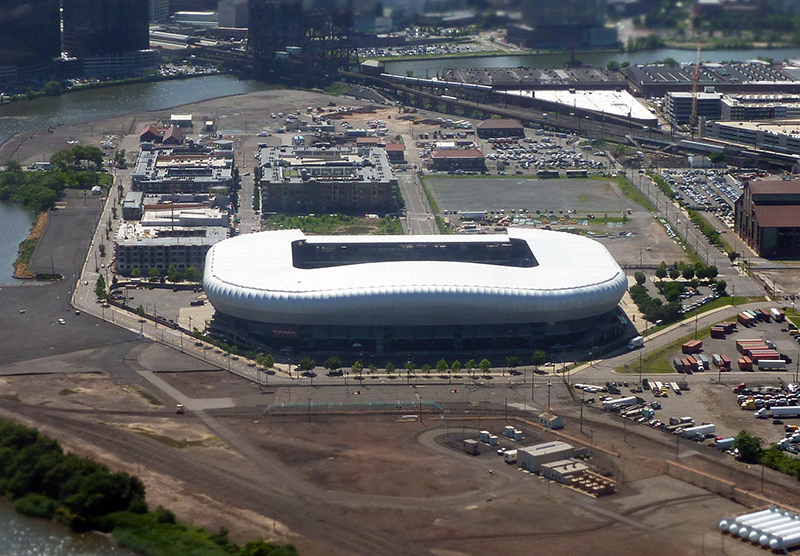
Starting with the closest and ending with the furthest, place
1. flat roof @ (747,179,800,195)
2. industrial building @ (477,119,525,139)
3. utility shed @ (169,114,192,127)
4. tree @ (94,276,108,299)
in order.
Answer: tree @ (94,276,108,299), flat roof @ (747,179,800,195), industrial building @ (477,119,525,139), utility shed @ (169,114,192,127)

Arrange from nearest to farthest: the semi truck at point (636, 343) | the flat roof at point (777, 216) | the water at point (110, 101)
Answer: the semi truck at point (636, 343) → the flat roof at point (777, 216) → the water at point (110, 101)

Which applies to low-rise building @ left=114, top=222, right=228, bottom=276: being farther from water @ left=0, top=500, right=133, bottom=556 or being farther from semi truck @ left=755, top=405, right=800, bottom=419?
semi truck @ left=755, top=405, right=800, bottom=419

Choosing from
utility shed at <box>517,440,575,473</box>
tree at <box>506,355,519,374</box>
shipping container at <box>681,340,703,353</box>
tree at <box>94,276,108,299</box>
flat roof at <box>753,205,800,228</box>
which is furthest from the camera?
flat roof at <box>753,205,800,228</box>

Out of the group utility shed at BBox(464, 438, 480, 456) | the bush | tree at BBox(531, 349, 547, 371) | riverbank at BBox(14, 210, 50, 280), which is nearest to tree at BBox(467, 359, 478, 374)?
tree at BBox(531, 349, 547, 371)

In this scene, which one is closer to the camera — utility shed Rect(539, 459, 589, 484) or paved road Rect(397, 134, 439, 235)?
utility shed Rect(539, 459, 589, 484)

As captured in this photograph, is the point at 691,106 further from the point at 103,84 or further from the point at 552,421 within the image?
the point at 552,421

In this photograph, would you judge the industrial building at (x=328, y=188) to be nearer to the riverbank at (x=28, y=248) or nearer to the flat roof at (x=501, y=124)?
the riverbank at (x=28, y=248)

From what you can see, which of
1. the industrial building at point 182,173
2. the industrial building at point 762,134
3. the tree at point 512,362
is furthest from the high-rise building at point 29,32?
the tree at point 512,362
